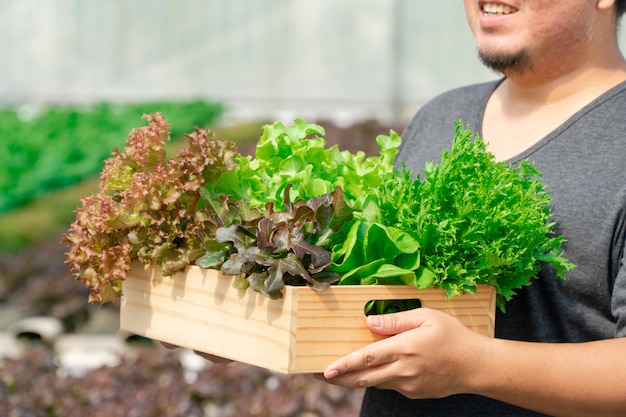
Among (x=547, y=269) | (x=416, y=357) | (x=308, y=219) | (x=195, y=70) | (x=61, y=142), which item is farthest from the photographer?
(x=195, y=70)

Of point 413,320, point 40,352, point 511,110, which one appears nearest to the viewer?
point 413,320

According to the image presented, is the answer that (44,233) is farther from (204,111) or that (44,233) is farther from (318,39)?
(318,39)

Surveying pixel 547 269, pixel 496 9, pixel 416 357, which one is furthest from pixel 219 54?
pixel 416 357

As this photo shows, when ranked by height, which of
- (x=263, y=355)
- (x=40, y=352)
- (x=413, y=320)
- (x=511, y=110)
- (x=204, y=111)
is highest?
(x=511, y=110)

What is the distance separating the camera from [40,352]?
4.52 metres

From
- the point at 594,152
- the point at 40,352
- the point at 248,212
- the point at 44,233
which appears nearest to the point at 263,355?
the point at 248,212

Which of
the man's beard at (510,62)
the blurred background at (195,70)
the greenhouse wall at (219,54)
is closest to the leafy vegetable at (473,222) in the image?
the man's beard at (510,62)

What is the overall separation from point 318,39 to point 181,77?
251cm

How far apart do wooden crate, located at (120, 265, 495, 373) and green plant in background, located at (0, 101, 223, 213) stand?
6.98 m

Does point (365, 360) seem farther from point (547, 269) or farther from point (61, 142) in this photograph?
point (61, 142)

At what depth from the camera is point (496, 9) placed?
6.96 ft

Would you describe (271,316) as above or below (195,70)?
above

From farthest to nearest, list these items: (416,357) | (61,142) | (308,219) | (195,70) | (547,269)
Answer: 1. (195,70)
2. (61,142)
3. (547,269)
4. (308,219)
5. (416,357)

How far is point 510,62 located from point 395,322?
0.70m
